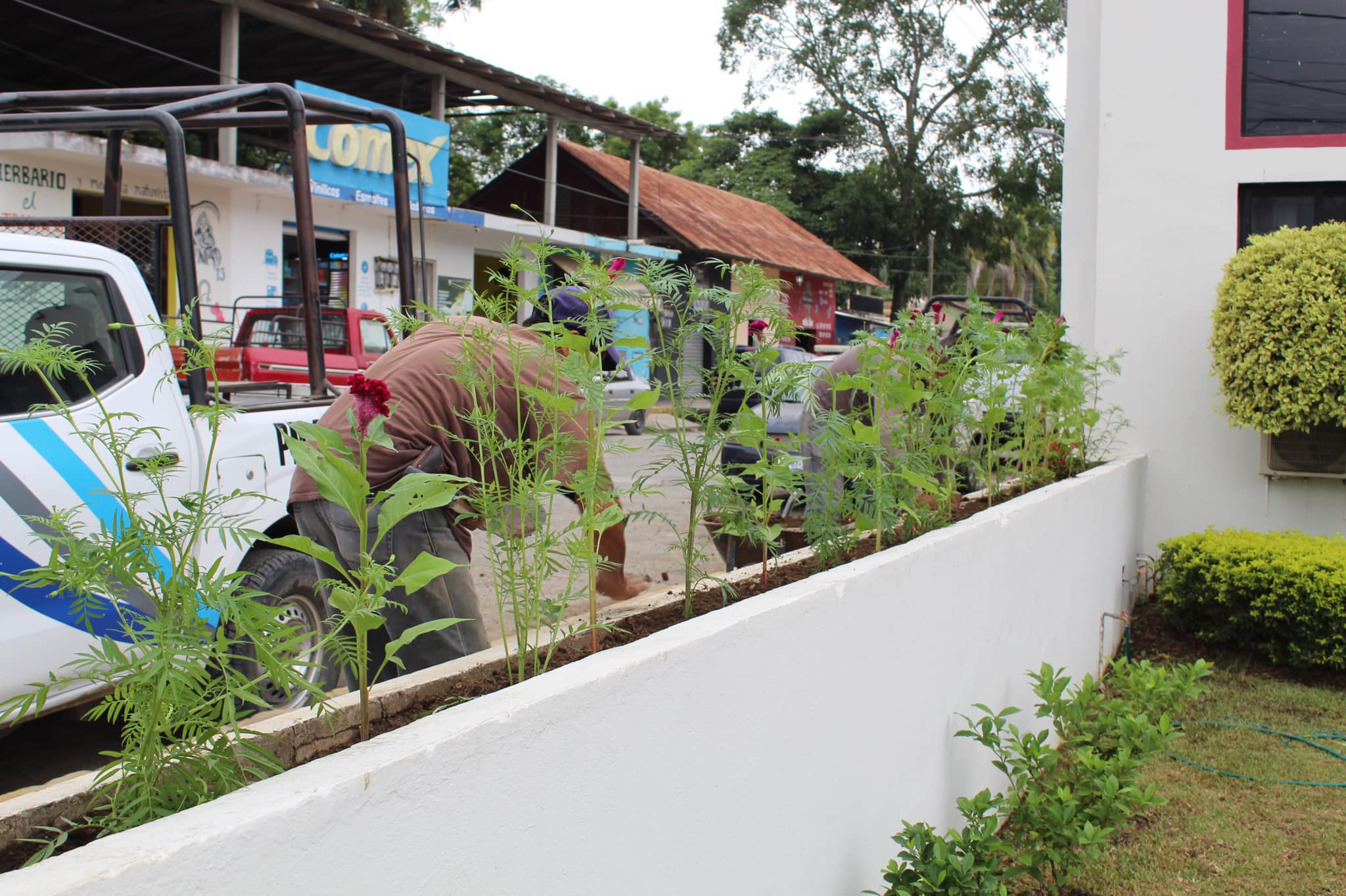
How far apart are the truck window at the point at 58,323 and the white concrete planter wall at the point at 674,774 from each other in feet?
8.54

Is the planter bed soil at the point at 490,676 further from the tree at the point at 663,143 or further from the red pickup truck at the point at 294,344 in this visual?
the tree at the point at 663,143

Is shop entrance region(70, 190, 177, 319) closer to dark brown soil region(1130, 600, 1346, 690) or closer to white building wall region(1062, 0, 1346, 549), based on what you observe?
dark brown soil region(1130, 600, 1346, 690)

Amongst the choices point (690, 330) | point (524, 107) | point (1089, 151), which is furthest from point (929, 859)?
point (524, 107)

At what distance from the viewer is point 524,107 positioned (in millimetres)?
21531

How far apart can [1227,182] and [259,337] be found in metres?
9.69

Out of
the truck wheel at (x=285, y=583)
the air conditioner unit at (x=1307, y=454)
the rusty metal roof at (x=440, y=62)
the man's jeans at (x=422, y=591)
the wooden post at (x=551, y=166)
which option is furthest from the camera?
the wooden post at (x=551, y=166)

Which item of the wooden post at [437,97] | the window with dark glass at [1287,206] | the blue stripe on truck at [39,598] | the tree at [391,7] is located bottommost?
the blue stripe on truck at [39,598]

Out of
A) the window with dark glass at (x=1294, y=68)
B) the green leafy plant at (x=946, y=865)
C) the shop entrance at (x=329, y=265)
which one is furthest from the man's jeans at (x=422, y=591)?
the shop entrance at (x=329, y=265)

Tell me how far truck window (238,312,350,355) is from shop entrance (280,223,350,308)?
16.6 feet

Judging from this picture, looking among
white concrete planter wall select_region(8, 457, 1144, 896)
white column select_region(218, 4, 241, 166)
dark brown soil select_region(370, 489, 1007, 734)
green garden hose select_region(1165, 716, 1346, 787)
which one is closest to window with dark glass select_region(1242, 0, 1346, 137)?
green garden hose select_region(1165, 716, 1346, 787)

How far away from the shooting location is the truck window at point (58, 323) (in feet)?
12.1

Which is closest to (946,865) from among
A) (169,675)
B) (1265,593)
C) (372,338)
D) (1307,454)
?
(169,675)

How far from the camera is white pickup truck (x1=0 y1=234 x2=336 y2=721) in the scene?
357 cm

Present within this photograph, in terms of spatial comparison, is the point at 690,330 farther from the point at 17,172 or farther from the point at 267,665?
the point at 17,172
